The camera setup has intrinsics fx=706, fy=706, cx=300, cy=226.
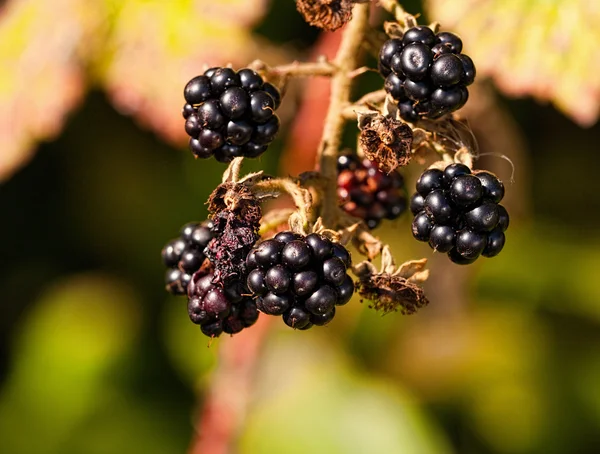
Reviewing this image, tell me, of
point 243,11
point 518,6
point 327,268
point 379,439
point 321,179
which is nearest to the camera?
point 327,268

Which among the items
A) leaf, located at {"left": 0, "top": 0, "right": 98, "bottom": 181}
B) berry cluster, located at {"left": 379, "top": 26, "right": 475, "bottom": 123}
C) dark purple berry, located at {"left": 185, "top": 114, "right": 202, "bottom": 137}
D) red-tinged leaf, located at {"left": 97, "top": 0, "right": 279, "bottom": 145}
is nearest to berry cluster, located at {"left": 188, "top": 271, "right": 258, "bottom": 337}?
dark purple berry, located at {"left": 185, "top": 114, "right": 202, "bottom": 137}

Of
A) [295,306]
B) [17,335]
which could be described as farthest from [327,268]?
[17,335]

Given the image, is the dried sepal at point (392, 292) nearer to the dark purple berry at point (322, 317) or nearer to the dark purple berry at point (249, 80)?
the dark purple berry at point (322, 317)

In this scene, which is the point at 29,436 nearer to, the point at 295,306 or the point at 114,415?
the point at 114,415

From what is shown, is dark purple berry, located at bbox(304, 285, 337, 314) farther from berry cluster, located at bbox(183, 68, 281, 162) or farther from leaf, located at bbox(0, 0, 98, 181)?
leaf, located at bbox(0, 0, 98, 181)

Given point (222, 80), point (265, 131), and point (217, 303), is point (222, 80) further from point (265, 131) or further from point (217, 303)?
point (217, 303)

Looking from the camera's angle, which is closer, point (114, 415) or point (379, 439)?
point (379, 439)
